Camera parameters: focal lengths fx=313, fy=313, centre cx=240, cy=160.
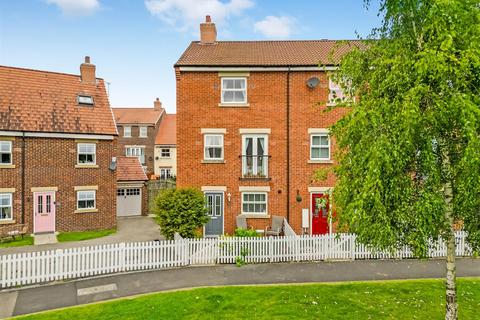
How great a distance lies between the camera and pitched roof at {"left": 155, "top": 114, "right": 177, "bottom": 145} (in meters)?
41.7

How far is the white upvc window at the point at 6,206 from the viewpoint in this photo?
17953 millimetres

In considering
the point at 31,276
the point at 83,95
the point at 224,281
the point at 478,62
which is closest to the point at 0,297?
the point at 31,276

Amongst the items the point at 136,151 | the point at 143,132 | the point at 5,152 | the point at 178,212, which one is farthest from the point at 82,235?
the point at 143,132

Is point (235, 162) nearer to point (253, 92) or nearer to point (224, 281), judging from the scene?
point (253, 92)

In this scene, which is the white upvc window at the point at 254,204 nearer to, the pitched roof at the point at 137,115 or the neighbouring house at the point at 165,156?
the neighbouring house at the point at 165,156

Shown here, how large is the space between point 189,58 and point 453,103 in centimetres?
1464

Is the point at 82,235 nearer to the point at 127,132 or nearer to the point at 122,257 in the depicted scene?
the point at 122,257

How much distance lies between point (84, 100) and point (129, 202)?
8.60m

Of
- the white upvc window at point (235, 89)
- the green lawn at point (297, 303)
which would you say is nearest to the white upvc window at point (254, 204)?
the white upvc window at point (235, 89)

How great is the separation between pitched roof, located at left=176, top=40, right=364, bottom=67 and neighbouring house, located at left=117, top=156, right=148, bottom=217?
38.3 ft

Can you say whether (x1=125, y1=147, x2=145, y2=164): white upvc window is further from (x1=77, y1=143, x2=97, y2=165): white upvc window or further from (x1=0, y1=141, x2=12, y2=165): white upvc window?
(x1=0, y1=141, x2=12, y2=165): white upvc window

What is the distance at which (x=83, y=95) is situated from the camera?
→ 72.3 ft

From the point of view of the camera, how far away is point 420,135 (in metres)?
6.07

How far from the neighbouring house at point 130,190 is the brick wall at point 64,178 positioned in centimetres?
393
